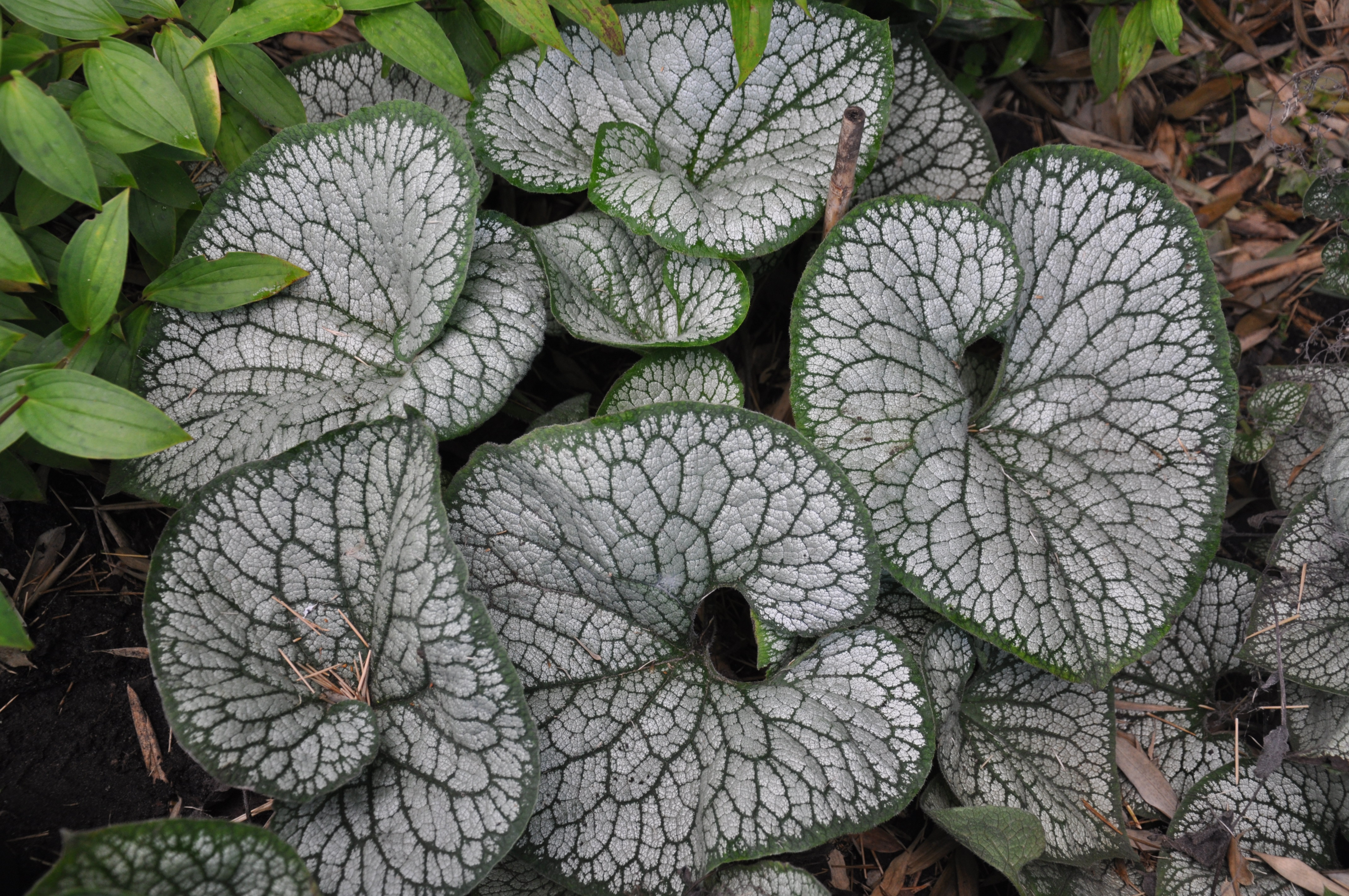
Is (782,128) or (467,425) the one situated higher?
(782,128)

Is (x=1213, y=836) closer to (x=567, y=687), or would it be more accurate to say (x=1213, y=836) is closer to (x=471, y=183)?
(x=567, y=687)

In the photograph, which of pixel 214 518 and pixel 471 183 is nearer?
pixel 214 518

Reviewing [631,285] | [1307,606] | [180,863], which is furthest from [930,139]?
[180,863]

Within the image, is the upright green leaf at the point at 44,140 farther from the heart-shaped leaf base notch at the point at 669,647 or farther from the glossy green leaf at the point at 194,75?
the heart-shaped leaf base notch at the point at 669,647

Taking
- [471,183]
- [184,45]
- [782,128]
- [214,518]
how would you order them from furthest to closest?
1. [782,128]
2. [471,183]
3. [184,45]
4. [214,518]

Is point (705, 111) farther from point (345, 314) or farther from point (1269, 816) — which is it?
point (1269, 816)

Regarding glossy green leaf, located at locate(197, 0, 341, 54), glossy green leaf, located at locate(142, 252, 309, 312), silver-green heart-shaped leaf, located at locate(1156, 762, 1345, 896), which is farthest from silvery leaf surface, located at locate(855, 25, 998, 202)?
silver-green heart-shaped leaf, located at locate(1156, 762, 1345, 896)

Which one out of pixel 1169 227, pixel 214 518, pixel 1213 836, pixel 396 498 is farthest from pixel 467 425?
pixel 1213 836

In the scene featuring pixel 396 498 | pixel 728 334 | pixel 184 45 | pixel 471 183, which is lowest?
pixel 396 498
